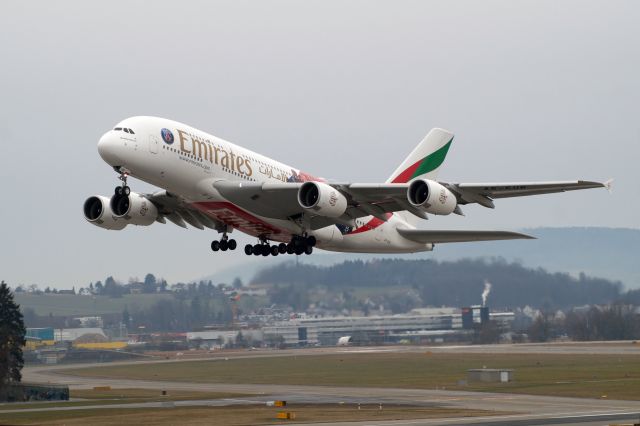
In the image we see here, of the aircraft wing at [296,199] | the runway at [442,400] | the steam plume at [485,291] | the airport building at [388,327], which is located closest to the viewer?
the aircraft wing at [296,199]

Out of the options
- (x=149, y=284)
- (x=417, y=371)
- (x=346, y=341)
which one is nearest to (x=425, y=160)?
(x=417, y=371)

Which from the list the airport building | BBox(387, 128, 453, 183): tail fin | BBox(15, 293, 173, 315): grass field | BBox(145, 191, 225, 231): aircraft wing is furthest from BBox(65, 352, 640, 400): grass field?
BBox(15, 293, 173, 315): grass field

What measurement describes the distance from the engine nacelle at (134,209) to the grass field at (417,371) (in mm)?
30469

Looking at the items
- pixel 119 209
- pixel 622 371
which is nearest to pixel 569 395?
pixel 622 371

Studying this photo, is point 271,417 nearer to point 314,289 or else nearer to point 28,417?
point 28,417

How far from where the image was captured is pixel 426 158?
60.8 metres

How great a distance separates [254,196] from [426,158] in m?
15.3

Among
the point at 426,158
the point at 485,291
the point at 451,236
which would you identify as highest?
the point at 426,158

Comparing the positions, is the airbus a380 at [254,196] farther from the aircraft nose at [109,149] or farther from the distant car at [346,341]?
the distant car at [346,341]

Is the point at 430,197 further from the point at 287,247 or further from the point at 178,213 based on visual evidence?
the point at 178,213

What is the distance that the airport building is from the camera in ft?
430

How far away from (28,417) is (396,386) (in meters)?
27.0

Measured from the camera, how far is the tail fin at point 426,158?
197ft

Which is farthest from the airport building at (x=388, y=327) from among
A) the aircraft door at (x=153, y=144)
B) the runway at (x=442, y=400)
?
the aircraft door at (x=153, y=144)
